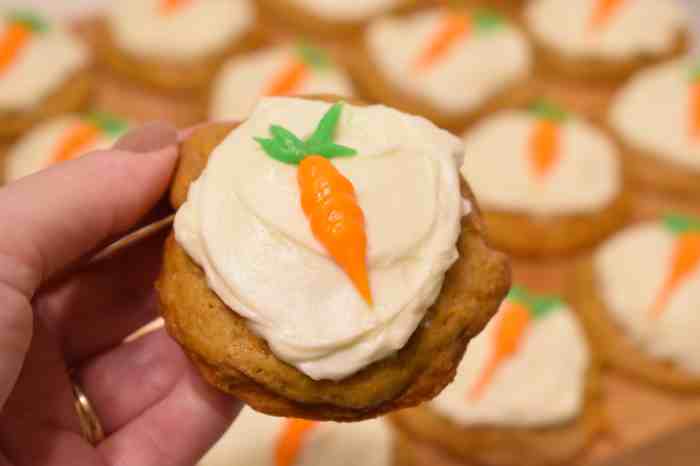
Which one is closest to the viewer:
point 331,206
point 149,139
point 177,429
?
point 331,206

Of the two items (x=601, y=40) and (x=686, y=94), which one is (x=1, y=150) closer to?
(x=601, y=40)

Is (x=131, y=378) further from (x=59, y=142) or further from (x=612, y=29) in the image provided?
(x=612, y=29)

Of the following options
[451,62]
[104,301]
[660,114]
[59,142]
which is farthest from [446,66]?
[104,301]

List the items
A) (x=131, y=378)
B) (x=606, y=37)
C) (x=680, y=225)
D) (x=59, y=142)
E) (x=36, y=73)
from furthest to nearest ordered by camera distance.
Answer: (x=606, y=37), (x=36, y=73), (x=59, y=142), (x=680, y=225), (x=131, y=378)

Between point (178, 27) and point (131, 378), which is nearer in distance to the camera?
point (131, 378)

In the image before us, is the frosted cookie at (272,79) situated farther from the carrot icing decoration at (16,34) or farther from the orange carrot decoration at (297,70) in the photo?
the carrot icing decoration at (16,34)

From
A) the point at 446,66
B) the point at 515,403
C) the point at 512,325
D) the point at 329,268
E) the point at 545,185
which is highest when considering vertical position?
the point at 329,268

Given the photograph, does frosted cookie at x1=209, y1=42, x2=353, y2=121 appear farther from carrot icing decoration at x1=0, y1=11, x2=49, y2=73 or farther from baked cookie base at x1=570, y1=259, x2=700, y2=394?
baked cookie base at x1=570, y1=259, x2=700, y2=394

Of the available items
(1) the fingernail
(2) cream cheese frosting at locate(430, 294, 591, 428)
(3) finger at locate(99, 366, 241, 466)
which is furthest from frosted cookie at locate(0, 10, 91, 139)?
(2) cream cheese frosting at locate(430, 294, 591, 428)
